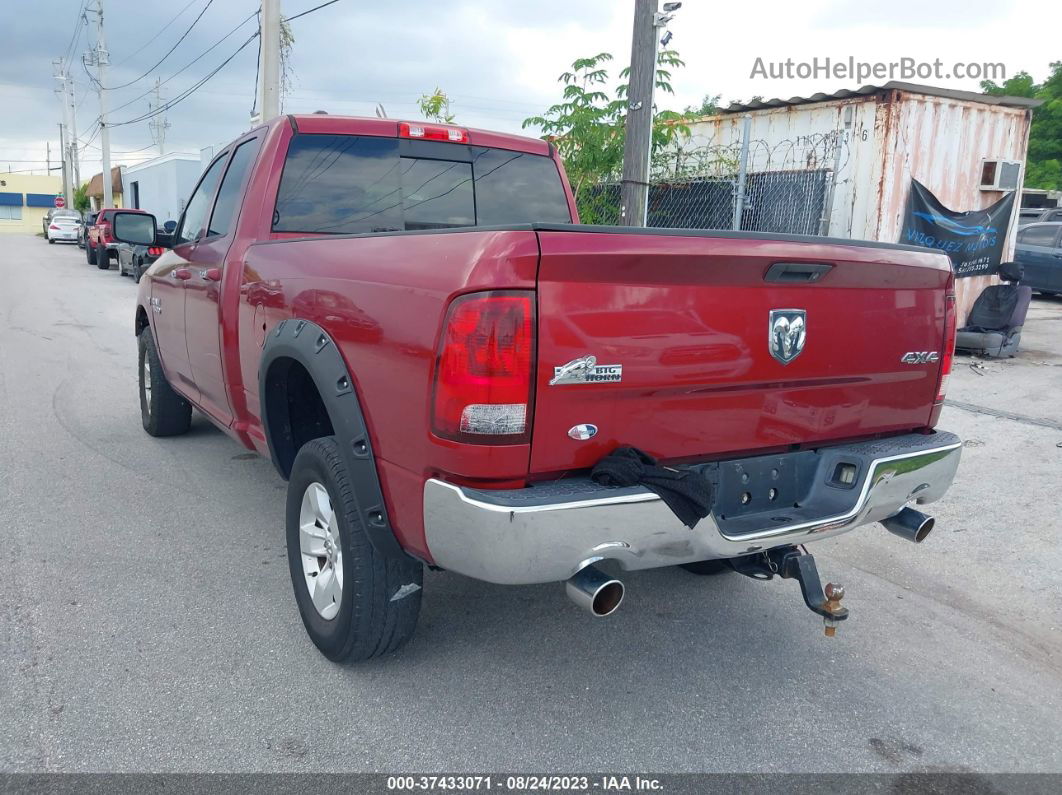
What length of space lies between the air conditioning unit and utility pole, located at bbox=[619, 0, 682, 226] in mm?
5898

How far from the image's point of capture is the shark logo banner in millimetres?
10031

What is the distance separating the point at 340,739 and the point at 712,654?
1.49 metres

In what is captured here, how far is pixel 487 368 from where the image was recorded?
240 cm

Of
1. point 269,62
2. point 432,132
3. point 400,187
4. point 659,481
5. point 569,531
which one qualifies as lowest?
point 569,531

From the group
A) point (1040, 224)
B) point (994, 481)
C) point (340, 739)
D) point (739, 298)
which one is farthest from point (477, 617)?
point (1040, 224)

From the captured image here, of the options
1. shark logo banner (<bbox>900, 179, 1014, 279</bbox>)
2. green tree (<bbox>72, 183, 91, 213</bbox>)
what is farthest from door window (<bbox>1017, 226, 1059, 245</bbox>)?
green tree (<bbox>72, 183, 91, 213</bbox>)

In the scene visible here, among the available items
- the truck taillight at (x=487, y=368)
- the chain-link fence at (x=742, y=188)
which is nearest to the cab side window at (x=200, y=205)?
the truck taillight at (x=487, y=368)

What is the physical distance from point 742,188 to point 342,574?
736 centimetres

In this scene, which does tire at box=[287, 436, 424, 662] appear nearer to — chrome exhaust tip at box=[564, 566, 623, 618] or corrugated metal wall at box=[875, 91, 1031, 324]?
chrome exhaust tip at box=[564, 566, 623, 618]

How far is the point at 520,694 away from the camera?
3.10m

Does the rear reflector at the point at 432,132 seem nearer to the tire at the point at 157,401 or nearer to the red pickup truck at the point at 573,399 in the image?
the red pickup truck at the point at 573,399

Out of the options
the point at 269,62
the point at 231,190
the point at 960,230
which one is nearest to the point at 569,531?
the point at 231,190

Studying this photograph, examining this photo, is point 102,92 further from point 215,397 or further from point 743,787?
point 743,787

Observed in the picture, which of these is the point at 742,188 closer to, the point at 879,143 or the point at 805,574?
the point at 879,143
